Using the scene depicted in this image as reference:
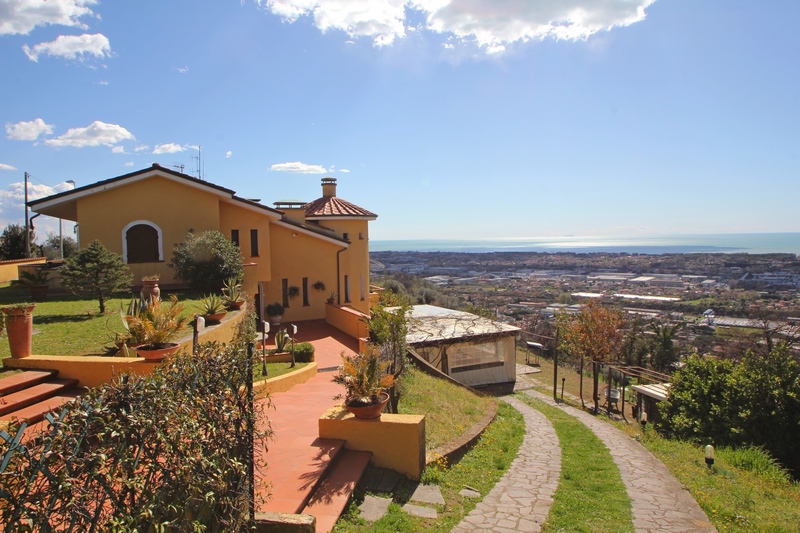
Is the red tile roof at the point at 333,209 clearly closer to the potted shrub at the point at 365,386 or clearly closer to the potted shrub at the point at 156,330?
the potted shrub at the point at 156,330

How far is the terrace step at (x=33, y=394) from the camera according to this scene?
6.47 m

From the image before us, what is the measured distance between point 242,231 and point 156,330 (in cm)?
1169

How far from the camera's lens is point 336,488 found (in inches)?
228

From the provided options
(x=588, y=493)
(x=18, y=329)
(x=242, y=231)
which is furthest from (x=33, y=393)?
(x=242, y=231)

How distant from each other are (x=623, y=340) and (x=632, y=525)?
31.2 metres

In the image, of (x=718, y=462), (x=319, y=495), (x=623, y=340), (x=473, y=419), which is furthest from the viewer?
(x=623, y=340)

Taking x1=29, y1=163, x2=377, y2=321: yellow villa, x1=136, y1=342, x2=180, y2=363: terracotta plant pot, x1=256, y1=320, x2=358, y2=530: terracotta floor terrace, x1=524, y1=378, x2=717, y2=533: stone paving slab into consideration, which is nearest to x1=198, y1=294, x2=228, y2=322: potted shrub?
x1=29, y1=163, x2=377, y2=321: yellow villa

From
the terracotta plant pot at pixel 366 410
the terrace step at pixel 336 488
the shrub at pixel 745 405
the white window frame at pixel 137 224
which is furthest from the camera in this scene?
the white window frame at pixel 137 224

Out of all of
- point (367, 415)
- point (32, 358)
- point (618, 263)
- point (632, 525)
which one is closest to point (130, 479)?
point (367, 415)

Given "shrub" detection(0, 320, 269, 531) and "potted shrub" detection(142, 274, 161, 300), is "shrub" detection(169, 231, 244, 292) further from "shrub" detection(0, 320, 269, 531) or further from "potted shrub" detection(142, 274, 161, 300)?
"shrub" detection(0, 320, 269, 531)

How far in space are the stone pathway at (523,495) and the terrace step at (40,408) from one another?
229 inches

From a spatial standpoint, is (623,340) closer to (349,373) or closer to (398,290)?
(398,290)

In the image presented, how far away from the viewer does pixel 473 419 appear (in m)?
10.3

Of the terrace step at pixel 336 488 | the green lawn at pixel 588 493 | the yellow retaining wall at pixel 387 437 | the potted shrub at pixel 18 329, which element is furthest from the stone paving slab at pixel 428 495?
the potted shrub at pixel 18 329
